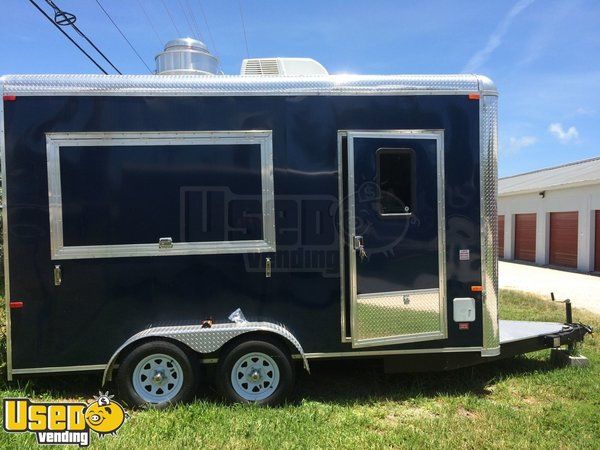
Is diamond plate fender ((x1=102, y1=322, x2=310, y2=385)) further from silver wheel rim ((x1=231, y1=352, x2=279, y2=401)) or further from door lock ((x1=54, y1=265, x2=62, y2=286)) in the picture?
door lock ((x1=54, y1=265, x2=62, y2=286))

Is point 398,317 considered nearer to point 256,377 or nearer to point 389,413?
point 389,413

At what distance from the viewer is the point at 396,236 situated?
4.07m

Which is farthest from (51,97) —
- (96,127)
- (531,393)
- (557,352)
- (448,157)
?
(557,352)

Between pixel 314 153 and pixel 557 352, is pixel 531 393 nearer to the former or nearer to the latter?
pixel 557 352

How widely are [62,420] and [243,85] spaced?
3.07 m

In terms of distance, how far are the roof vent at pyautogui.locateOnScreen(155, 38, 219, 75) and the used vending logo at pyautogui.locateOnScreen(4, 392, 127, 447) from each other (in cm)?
309

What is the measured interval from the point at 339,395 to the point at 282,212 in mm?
1866

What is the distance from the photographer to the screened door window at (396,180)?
4.09m

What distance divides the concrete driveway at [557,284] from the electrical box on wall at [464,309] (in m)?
5.84

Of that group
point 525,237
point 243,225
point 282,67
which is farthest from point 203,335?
point 525,237

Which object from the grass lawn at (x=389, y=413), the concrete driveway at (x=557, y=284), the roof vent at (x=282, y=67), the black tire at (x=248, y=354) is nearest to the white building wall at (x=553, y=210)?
the concrete driveway at (x=557, y=284)

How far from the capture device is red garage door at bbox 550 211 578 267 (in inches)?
634

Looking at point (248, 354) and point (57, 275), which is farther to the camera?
point (248, 354)

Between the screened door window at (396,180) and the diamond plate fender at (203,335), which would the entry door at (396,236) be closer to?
the screened door window at (396,180)
